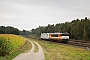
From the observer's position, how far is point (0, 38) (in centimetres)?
1902

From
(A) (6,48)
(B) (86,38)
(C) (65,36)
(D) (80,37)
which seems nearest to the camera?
(A) (6,48)

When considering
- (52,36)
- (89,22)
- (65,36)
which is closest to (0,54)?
(65,36)

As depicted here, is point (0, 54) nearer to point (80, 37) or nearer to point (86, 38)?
point (86, 38)

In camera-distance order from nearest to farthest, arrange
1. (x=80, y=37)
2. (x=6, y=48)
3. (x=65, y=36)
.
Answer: (x=6, y=48)
(x=65, y=36)
(x=80, y=37)

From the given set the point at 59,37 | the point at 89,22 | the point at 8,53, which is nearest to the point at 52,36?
the point at 59,37

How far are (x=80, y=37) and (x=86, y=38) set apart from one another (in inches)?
204

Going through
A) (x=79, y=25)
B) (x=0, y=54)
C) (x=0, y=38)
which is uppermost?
(x=79, y=25)

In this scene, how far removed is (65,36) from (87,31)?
9332mm

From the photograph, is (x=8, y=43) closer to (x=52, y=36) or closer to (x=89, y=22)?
(x=52, y=36)

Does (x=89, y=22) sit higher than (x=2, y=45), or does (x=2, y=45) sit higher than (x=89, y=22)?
(x=89, y=22)

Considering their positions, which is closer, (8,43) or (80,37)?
(8,43)

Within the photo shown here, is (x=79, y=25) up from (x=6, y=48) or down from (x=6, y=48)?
up

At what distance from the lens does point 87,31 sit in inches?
2168

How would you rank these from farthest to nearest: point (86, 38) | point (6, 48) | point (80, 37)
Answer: point (80, 37) → point (86, 38) → point (6, 48)
